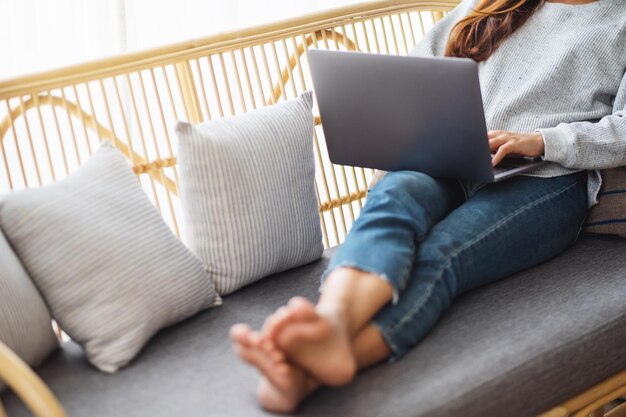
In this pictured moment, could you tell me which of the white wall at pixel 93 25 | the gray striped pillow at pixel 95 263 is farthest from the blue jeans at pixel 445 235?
the white wall at pixel 93 25

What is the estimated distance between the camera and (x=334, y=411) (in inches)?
46.1

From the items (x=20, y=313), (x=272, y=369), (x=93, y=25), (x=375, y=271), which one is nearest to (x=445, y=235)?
(x=375, y=271)

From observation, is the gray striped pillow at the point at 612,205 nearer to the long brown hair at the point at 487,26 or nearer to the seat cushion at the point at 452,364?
the seat cushion at the point at 452,364

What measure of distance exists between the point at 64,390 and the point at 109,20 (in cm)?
111

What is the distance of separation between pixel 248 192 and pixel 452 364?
0.54m

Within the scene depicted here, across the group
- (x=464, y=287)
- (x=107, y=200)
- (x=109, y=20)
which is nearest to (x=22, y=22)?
(x=109, y=20)

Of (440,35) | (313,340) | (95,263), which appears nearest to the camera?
(313,340)

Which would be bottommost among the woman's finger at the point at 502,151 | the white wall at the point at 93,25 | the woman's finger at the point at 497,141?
the woman's finger at the point at 502,151

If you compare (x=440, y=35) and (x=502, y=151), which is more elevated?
(x=440, y=35)

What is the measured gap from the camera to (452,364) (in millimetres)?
1273

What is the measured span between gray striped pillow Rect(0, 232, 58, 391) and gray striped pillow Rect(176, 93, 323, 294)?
0.33m

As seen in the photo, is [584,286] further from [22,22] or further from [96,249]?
[22,22]

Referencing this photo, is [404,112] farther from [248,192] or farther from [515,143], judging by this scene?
[248,192]

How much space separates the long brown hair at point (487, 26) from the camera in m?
1.82
